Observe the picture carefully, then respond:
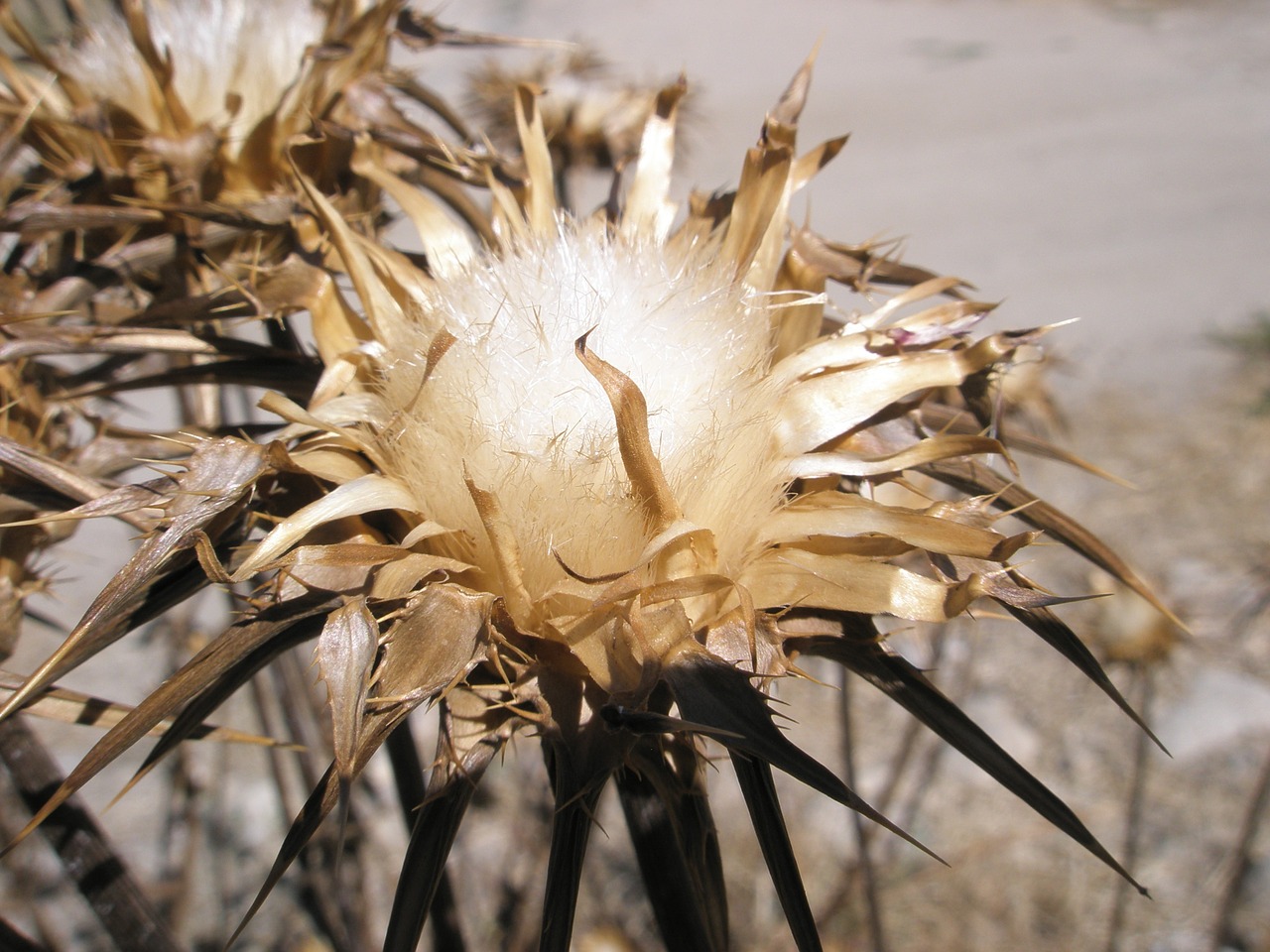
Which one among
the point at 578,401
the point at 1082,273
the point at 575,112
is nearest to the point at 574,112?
the point at 575,112

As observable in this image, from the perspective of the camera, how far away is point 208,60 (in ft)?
6.17

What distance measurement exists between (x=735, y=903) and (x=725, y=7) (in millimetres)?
17913

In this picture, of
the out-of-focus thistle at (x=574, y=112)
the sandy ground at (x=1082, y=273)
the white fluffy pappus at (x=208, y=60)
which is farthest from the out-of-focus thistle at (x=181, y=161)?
the out-of-focus thistle at (x=574, y=112)

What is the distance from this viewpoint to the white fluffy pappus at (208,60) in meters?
1.78

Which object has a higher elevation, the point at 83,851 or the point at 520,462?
the point at 520,462

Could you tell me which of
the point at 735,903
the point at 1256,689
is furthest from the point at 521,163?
the point at 1256,689

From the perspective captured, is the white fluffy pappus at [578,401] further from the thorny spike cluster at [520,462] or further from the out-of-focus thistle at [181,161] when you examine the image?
the out-of-focus thistle at [181,161]

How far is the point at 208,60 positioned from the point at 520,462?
114 centimetres

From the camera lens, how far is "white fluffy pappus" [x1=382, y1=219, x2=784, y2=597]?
1.21 meters

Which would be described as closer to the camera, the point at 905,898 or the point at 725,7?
the point at 905,898

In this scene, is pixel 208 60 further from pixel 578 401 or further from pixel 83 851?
pixel 83 851

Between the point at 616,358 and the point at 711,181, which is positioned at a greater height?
the point at 616,358

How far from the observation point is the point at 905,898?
378 centimetres

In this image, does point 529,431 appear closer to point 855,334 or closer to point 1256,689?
point 855,334
